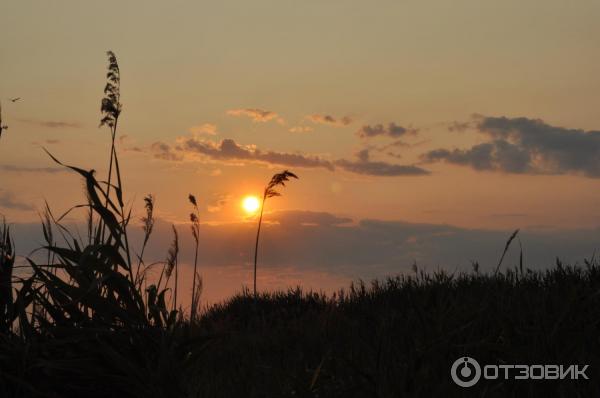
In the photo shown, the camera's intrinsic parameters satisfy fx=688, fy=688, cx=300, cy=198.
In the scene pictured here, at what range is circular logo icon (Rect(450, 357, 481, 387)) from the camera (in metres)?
4.22

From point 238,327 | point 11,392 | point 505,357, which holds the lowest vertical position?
point 238,327

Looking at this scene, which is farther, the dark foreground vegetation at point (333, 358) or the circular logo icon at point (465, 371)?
the circular logo icon at point (465, 371)

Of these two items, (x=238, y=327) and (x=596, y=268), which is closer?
(x=596, y=268)

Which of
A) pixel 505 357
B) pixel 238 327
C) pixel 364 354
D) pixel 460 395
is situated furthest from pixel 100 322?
pixel 238 327

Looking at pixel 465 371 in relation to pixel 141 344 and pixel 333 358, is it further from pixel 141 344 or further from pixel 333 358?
pixel 141 344

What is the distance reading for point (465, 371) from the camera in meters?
4.28

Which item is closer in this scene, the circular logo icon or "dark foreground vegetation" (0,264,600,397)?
"dark foreground vegetation" (0,264,600,397)

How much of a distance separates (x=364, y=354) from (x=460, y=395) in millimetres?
1007

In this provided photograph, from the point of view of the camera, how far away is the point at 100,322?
409 cm

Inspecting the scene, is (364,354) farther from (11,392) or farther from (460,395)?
(11,392)

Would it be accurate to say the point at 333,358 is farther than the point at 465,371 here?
Yes

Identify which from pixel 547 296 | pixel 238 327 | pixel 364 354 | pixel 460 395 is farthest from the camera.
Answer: pixel 238 327

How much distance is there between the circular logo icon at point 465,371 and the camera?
4223 mm

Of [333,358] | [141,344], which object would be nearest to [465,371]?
[333,358]
